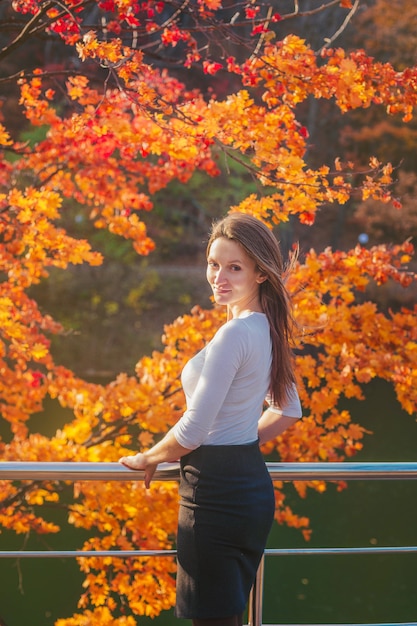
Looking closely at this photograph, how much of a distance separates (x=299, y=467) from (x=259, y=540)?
1.31 ft

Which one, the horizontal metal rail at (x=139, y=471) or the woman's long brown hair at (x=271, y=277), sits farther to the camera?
the horizontal metal rail at (x=139, y=471)

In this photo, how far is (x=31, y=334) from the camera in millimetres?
5074

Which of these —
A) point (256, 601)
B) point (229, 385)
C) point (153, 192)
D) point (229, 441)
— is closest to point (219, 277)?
point (229, 385)

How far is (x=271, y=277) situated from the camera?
2.10m

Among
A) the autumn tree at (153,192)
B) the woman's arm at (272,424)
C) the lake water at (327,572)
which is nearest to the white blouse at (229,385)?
the woman's arm at (272,424)

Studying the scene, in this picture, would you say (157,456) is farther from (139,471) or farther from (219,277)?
(219,277)

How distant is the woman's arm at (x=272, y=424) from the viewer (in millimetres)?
2342

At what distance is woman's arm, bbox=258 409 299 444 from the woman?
0.26 metres

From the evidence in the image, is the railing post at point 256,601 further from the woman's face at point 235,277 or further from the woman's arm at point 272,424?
the woman's face at point 235,277

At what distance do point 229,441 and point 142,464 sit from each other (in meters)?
0.28

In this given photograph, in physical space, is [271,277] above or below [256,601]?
above

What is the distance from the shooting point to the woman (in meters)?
1.94

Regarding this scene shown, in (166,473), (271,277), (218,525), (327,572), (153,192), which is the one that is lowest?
(327,572)

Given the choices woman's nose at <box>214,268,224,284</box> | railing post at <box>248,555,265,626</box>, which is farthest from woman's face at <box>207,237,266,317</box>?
railing post at <box>248,555,265,626</box>
